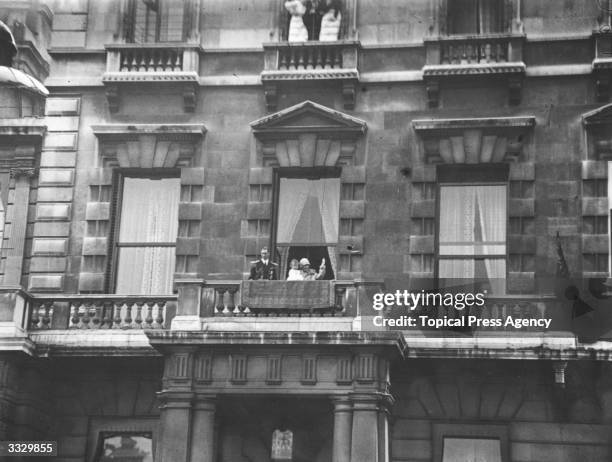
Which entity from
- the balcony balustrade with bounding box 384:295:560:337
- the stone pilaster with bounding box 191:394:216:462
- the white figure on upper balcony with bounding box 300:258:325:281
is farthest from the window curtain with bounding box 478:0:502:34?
the stone pilaster with bounding box 191:394:216:462

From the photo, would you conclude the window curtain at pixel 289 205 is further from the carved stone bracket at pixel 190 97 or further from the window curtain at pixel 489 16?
the window curtain at pixel 489 16

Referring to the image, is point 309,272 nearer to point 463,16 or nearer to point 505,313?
point 505,313

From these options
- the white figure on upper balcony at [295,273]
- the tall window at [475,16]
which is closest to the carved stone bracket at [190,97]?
the white figure on upper balcony at [295,273]

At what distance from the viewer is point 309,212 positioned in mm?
26469

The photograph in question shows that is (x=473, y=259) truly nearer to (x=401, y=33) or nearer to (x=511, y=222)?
(x=511, y=222)

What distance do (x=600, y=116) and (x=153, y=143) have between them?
9.15m

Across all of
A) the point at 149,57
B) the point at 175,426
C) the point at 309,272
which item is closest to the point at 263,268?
the point at 309,272

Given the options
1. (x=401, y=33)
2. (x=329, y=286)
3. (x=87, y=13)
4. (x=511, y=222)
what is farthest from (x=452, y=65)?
(x=87, y=13)

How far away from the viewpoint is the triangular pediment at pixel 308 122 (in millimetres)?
26391

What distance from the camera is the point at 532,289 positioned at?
24938mm

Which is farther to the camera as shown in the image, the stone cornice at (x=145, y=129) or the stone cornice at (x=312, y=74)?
the stone cornice at (x=145, y=129)

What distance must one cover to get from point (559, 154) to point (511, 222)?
1.69 metres

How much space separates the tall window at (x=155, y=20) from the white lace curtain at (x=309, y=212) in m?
4.36

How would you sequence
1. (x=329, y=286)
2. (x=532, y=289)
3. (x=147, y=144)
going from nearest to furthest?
(x=329, y=286), (x=532, y=289), (x=147, y=144)
